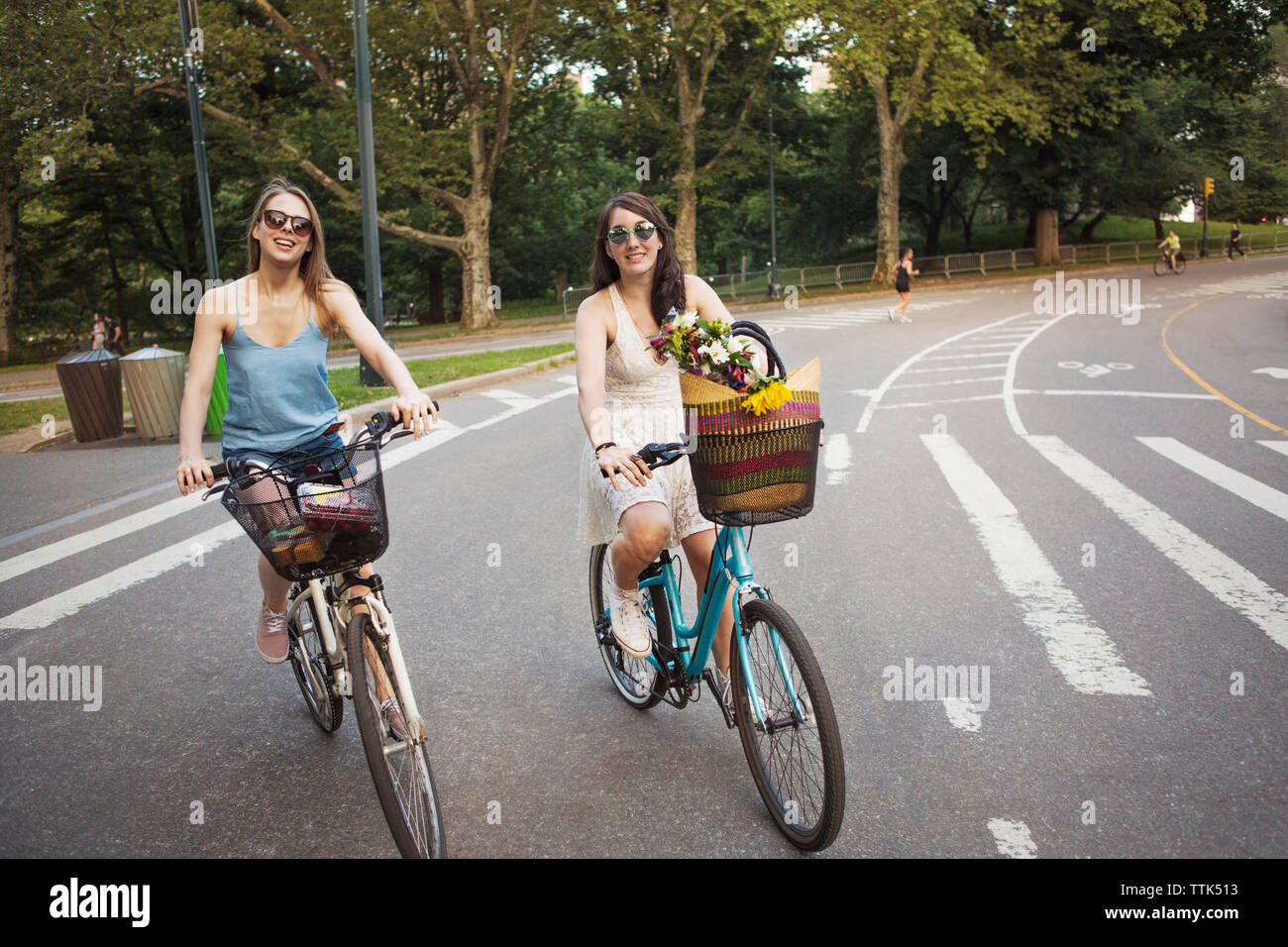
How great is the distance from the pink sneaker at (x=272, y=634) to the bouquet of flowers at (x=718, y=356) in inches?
70.7

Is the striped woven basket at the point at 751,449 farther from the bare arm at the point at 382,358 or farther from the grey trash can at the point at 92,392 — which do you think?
the grey trash can at the point at 92,392

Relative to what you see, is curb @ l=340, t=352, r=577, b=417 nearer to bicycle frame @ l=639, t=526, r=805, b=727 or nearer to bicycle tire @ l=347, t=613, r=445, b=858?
bicycle frame @ l=639, t=526, r=805, b=727

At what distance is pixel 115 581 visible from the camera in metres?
6.39

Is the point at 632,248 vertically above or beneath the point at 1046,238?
beneath

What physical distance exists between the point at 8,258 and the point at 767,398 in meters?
38.3

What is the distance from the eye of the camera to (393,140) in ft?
109

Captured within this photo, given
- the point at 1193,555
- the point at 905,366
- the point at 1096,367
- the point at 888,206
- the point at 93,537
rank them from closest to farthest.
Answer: the point at 1193,555 < the point at 93,537 < the point at 1096,367 < the point at 905,366 < the point at 888,206

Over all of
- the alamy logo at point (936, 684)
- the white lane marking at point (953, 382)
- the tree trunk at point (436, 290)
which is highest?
the tree trunk at point (436, 290)

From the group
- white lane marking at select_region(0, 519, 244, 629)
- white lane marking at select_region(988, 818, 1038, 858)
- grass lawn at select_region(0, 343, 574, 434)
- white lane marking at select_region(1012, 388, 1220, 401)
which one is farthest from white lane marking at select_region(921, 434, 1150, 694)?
grass lawn at select_region(0, 343, 574, 434)

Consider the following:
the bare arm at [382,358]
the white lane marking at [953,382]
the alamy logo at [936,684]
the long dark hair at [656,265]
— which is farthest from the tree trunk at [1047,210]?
the bare arm at [382,358]

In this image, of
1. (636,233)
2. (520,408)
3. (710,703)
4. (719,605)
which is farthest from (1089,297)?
(719,605)

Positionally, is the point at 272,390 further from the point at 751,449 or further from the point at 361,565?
the point at 751,449

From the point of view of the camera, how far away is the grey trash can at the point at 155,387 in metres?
11.7

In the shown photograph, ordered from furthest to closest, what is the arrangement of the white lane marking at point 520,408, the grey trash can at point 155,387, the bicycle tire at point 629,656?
the white lane marking at point 520,408 → the grey trash can at point 155,387 → the bicycle tire at point 629,656
